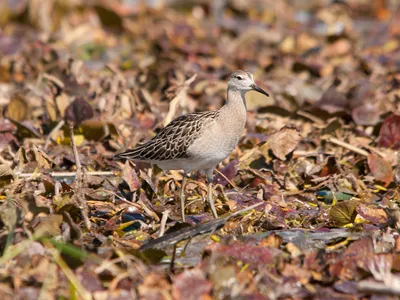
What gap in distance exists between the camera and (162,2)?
55.6 ft

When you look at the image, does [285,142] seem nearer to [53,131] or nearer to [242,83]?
[242,83]

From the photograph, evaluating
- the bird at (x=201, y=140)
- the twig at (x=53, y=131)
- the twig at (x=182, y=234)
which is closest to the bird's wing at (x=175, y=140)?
the bird at (x=201, y=140)

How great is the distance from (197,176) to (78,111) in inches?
65.5

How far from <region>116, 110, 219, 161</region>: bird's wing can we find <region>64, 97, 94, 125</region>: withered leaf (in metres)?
1.50

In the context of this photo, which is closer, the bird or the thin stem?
the thin stem

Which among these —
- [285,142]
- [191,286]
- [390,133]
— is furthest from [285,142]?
[191,286]

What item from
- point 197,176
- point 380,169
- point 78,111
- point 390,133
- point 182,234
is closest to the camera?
point 182,234

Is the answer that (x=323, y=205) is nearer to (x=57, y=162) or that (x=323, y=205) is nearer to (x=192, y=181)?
(x=192, y=181)

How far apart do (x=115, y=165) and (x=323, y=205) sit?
209 centimetres

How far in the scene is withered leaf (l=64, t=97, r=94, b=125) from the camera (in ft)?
29.6

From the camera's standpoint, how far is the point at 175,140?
7352 mm

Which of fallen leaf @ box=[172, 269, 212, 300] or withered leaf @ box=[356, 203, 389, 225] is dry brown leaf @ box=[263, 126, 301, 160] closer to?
withered leaf @ box=[356, 203, 389, 225]

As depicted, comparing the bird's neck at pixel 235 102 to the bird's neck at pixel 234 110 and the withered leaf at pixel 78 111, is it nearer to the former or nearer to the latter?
the bird's neck at pixel 234 110

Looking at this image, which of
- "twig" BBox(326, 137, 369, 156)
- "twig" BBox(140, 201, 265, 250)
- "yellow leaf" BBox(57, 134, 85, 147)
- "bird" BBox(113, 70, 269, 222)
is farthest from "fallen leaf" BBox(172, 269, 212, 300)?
"yellow leaf" BBox(57, 134, 85, 147)
